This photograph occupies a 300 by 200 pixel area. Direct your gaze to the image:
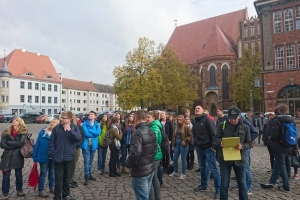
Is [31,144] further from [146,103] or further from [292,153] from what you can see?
[146,103]

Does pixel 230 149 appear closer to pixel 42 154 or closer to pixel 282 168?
pixel 282 168

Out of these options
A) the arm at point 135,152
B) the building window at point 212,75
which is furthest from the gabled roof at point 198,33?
the arm at point 135,152

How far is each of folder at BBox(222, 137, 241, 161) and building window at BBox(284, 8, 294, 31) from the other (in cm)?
2449

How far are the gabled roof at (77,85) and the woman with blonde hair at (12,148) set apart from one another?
74.9 metres

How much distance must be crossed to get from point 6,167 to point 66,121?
1.56 metres

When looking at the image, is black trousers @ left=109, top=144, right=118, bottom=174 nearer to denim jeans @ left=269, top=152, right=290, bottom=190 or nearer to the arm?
the arm

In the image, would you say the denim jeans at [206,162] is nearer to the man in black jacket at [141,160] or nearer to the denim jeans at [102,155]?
the man in black jacket at [141,160]

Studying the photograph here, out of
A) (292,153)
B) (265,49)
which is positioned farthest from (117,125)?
(265,49)

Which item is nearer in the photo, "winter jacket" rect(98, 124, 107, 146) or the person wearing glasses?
the person wearing glasses

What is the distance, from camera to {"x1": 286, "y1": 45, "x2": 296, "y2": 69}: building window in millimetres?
24538

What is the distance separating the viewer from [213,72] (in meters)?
47.3

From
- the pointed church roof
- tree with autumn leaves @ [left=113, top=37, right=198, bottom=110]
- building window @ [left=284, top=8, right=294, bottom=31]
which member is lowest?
tree with autumn leaves @ [left=113, top=37, right=198, bottom=110]

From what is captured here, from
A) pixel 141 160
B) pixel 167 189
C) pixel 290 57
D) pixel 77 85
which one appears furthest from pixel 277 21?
pixel 77 85

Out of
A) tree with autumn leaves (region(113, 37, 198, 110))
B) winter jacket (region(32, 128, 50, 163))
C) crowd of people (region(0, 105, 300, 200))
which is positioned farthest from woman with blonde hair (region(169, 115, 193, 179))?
tree with autumn leaves (region(113, 37, 198, 110))
